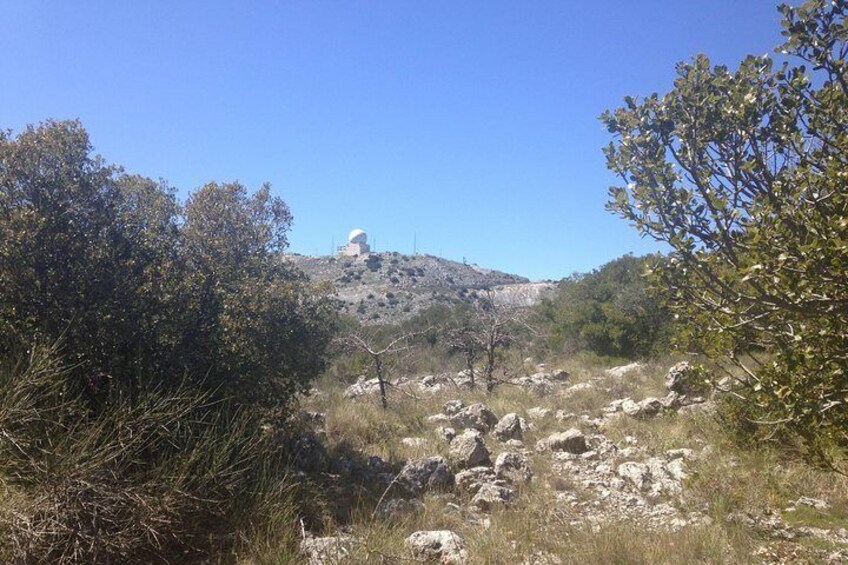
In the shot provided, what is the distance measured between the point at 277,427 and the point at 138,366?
2.62 meters

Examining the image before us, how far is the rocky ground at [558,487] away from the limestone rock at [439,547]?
1 centimetres

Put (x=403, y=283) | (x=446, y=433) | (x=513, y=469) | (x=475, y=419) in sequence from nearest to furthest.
→ (x=513, y=469), (x=446, y=433), (x=475, y=419), (x=403, y=283)

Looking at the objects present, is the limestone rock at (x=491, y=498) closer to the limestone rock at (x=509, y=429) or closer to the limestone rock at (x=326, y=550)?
the limestone rock at (x=326, y=550)

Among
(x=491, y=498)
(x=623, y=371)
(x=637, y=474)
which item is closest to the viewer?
(x=491, y=498)

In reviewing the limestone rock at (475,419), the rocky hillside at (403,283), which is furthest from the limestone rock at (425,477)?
the rocky hillside at (403,283)

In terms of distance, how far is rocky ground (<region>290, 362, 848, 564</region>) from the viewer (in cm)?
443

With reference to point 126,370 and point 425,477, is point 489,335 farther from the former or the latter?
point 126,370

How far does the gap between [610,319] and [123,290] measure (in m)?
16.9

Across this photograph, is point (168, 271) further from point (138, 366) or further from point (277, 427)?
point (277, 427)

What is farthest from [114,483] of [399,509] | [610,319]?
[610,319]

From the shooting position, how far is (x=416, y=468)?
735cm

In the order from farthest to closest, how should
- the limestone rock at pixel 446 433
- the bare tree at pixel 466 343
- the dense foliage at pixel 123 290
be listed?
1. the bare tree at pixel 466 343
2. the limestone rock at pixel 446 433
3. the dense foliage at pixel 123 290

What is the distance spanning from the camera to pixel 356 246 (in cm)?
5919

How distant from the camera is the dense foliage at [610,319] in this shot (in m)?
18.5
